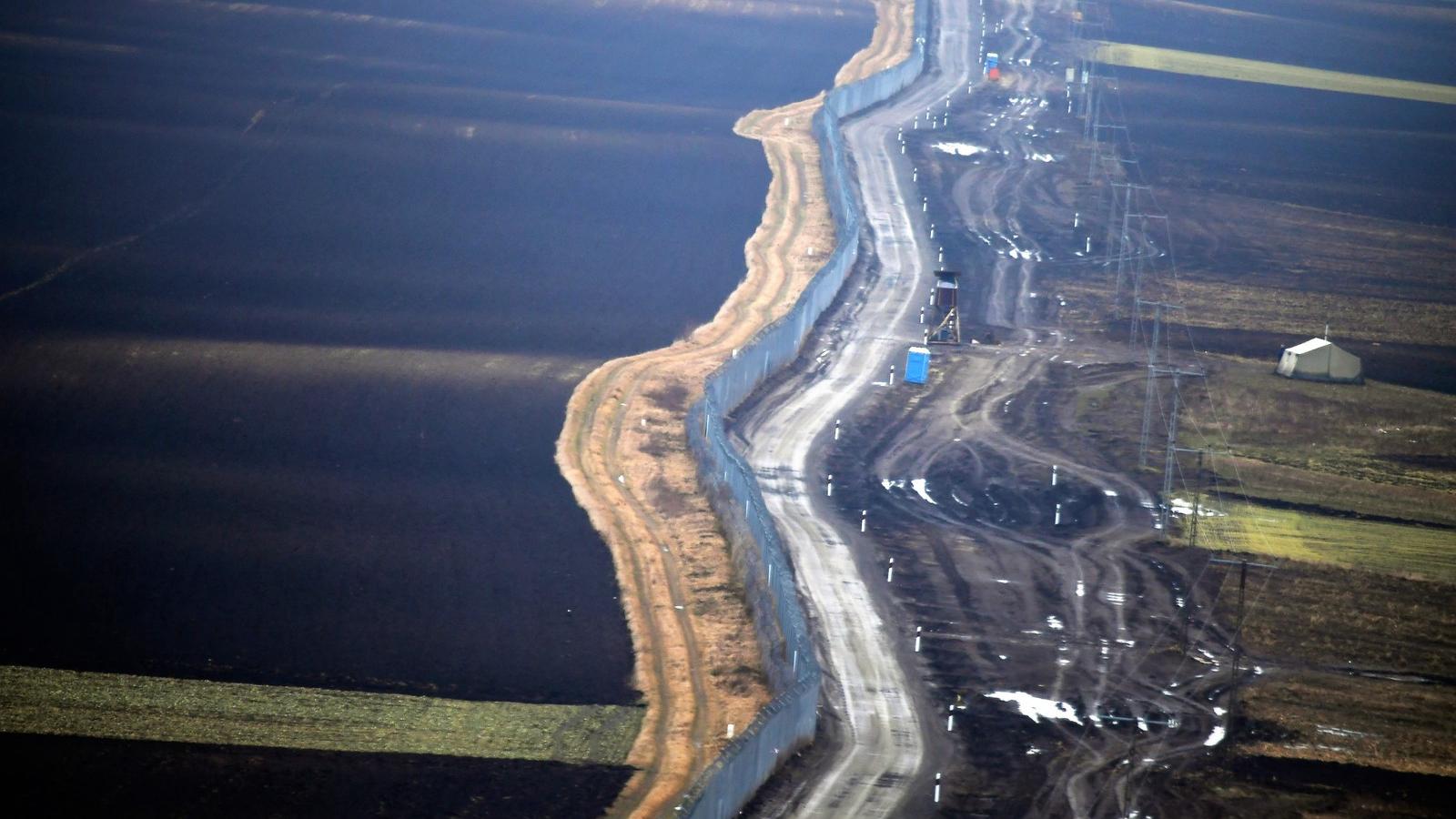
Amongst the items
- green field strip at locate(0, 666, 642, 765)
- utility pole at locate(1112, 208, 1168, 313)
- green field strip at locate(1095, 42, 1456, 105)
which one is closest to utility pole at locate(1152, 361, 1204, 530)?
utility pole at locate(1112, 208, 1168, 313)

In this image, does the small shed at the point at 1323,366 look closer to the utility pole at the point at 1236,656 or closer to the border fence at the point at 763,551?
the border fence at the point at 763,551

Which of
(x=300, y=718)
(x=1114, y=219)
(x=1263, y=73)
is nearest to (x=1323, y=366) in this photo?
(x=1114, y=219)

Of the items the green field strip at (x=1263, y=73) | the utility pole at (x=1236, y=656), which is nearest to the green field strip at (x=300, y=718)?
the utility pole at (x=1236, y=656)

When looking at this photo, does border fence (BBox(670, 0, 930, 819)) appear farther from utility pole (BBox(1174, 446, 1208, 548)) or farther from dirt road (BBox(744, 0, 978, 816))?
utility pole (BBox(1174, 446, 1208, 548))

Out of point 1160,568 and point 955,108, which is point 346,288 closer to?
point 1160,568

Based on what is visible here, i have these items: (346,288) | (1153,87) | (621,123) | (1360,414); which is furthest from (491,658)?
(1153,87)

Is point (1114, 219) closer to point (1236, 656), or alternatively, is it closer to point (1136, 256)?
point (1136, 256)
